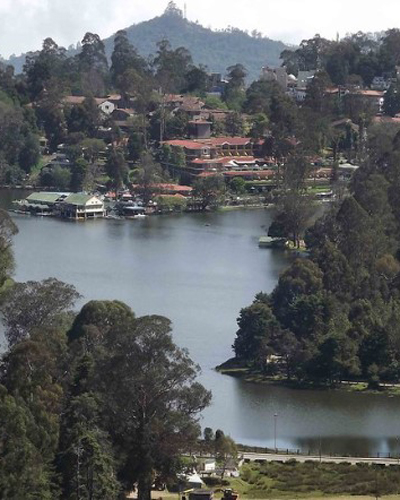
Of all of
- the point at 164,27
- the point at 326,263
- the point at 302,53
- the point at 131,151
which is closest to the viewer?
the point at 326,263

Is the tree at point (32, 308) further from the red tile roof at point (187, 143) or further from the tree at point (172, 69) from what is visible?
the tree at point (172, 69)

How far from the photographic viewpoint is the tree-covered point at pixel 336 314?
31203mm

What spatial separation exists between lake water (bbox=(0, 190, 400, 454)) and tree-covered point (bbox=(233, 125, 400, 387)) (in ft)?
2.73

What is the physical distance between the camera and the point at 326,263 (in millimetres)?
36094

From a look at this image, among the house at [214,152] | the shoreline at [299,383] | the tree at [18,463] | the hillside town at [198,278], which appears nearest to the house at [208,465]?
A: the hillside town at [198,278]

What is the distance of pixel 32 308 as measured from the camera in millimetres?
29172

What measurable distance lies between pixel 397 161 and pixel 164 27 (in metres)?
111

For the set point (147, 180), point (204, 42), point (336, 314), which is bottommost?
point (204, 42)

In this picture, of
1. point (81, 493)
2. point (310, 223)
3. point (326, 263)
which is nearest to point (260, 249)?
point (310, 223)

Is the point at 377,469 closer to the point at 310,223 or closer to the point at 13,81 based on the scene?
the point at 310,223

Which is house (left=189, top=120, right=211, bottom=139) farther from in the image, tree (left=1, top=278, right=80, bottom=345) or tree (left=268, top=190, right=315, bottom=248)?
tree (left=1, top=278, right=80, bottom=345)

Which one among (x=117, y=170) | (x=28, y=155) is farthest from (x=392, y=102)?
(x=117, y=170)

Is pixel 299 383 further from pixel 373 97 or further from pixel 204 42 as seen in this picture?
pixel 204 42

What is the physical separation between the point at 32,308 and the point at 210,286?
1073 cm
